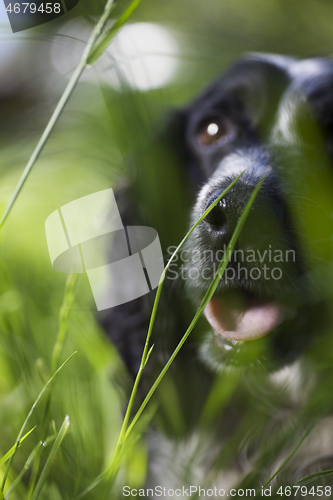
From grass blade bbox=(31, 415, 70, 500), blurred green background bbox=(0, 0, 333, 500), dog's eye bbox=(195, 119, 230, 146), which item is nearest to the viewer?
grass blade bbox=(31, 415, 70, 500)

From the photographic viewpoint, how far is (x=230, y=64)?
607 millimetres

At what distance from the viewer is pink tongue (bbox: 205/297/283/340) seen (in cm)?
43

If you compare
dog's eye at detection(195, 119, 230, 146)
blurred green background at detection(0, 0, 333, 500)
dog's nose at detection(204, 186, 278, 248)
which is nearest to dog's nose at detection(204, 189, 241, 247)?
dog's nose at detection(204, 186, 278, 248)

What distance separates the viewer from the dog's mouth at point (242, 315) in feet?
1.42

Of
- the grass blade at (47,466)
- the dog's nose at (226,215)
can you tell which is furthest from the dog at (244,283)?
the grass blade at (47,466)

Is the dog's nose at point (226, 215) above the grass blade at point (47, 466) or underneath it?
above

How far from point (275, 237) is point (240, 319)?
0.11 metres

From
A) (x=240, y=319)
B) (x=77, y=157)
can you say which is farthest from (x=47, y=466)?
(x=77, y=157)

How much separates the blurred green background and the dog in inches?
2.4

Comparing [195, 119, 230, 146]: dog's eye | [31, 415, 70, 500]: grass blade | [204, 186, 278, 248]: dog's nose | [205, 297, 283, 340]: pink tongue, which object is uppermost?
[195, 119, 230, 146]: dog's eye

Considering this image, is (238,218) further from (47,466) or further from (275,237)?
(47,466)

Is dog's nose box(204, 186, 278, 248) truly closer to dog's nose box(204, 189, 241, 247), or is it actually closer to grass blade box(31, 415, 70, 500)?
dog's nose box(204, 189, 241, 247)

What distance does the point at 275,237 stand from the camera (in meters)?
0.44

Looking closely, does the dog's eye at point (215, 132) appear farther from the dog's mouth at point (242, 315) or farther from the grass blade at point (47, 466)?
the grass blade at point (47, 466)
